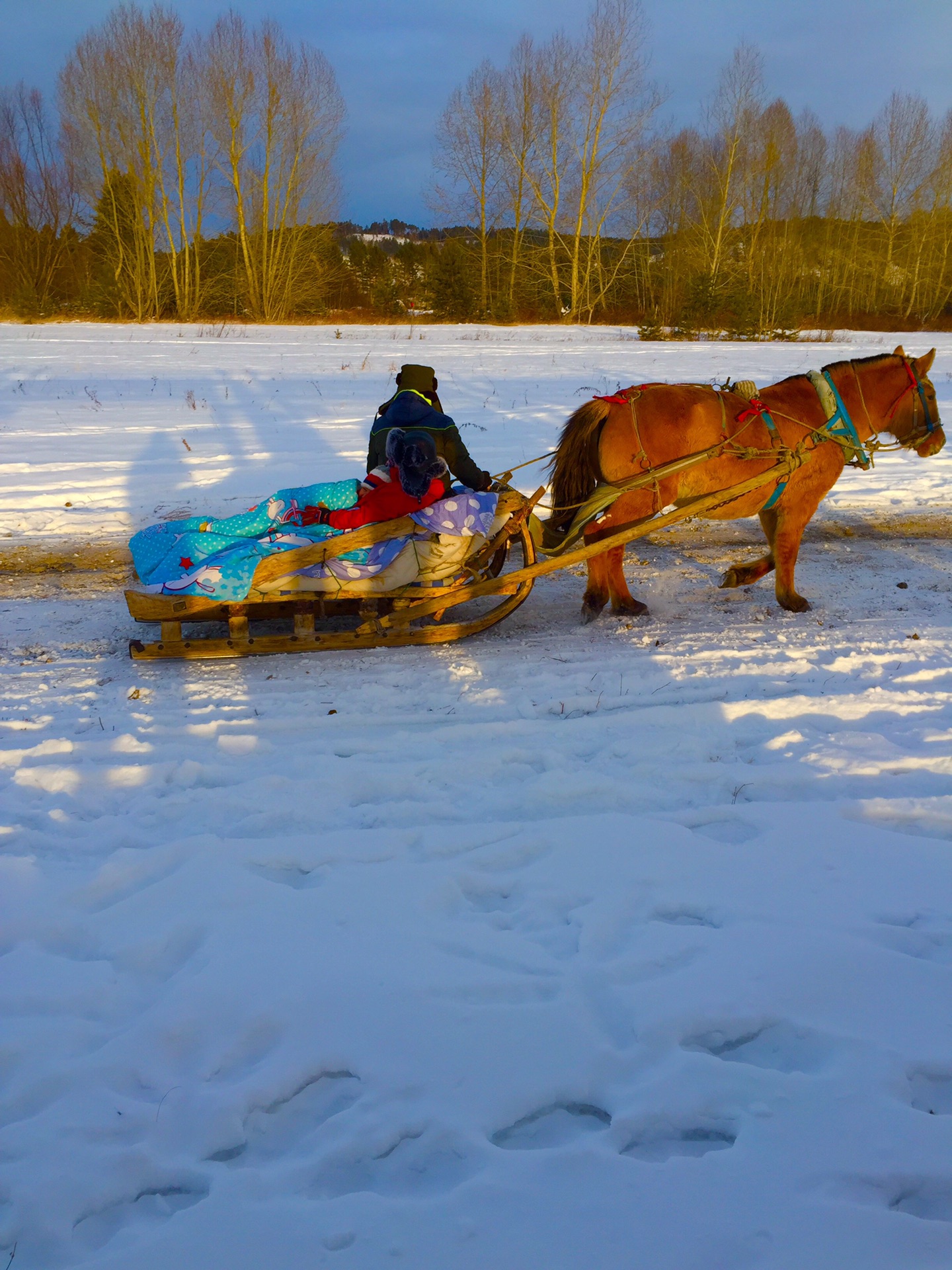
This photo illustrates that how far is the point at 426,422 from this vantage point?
5.02 m

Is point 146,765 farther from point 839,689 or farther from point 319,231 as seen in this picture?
point 319,231

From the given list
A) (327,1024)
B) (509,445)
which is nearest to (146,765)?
(327,1024)

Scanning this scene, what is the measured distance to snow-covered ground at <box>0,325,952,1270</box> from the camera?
1941 mm

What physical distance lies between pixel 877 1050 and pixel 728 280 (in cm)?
3275

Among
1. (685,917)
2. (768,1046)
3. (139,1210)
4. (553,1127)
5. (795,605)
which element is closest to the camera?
(139,1210)

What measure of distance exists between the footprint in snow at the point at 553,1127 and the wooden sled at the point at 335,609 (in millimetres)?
3124

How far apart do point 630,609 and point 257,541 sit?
248cm

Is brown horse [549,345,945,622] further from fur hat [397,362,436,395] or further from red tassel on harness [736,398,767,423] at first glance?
fur hat [397,362,436,395]

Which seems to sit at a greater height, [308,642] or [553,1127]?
[308,642]

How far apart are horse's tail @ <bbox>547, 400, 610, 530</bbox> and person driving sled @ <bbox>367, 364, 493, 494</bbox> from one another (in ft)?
1.72

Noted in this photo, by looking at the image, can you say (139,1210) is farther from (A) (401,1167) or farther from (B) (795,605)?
(B) (795,605)

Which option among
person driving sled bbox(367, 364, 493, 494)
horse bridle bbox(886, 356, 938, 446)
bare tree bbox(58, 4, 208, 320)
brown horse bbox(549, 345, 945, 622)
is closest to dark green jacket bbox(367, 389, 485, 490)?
person driving sled bbox(367, 364, 493, 494)

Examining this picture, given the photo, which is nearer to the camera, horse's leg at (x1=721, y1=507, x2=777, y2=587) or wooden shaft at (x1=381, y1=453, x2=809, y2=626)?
wooden shaft at (x1=381, y1=453, x2=809, y2=626)

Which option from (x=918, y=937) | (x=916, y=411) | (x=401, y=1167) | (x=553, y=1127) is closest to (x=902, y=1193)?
(x=553, y=1127)
